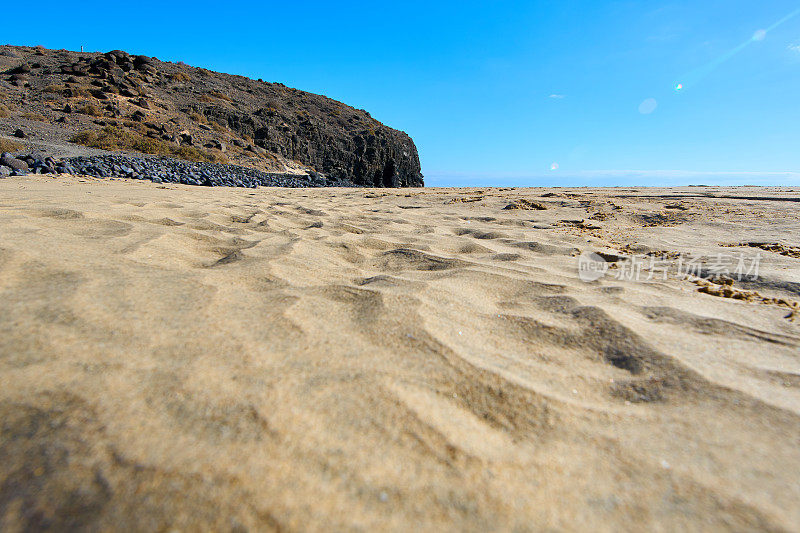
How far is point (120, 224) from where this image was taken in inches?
78.6

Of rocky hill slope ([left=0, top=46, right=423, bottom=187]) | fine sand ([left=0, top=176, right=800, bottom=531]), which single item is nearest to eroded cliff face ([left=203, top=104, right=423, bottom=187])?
rocky hill slope ([left=0, top=46, right=423, bottom=187])

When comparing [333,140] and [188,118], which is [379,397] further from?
[333,140]

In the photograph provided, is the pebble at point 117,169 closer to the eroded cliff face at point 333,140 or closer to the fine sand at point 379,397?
the fine sand at point 379,397

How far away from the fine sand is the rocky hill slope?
9.94 m

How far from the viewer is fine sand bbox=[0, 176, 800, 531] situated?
0.55 meters

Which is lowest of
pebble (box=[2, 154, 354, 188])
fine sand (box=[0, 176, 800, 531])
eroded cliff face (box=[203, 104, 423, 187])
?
fine sand (box=[0, 176, 800, 531])

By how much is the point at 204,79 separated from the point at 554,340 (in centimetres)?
2763

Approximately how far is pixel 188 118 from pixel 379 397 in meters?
20.0

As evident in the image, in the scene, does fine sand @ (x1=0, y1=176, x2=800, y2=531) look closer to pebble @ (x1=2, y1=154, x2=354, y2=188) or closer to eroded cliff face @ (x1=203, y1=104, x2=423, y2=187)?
pebble @ (x1=2, y1=154, x2=354, y2=188)

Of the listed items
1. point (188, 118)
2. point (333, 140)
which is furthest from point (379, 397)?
point (333, 140)

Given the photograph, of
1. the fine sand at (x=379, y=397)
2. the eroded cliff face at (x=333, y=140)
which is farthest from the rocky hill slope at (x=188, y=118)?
the fine sand at (x=379, y=397)

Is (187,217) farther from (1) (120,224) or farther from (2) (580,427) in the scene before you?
(2) (580,427)

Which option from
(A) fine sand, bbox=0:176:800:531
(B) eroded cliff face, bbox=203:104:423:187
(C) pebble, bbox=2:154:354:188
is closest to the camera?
(A) fine sand, bbox=0:176:800:531

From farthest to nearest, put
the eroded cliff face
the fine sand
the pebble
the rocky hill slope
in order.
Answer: the eroded cliff face
the rocky hill slope
the pebble
the fine sand
